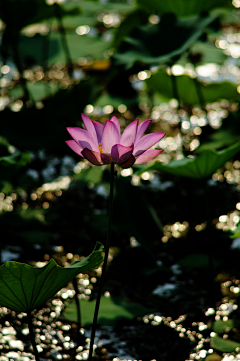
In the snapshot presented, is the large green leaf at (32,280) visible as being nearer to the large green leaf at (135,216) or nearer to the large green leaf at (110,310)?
the large green leaf at (110,310)

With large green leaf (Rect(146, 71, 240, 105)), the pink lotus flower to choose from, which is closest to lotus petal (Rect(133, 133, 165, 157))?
the pink lotus flower

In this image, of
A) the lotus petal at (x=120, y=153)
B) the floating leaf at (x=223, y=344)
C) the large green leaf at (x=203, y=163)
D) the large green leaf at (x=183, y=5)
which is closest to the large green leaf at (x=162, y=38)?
the large green leaf at (x=183, y=5)

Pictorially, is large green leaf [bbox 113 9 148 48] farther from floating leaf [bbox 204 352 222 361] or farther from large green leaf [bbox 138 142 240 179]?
floating leaf [bbox 204 352 222 361]

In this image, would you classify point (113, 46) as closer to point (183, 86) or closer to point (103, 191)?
point (183, 86)

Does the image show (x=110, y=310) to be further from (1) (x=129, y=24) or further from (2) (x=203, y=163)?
(1) (x=129, y=24)

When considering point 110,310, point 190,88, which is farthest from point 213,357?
point 190,88

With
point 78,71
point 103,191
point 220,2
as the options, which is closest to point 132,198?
point 103,191
